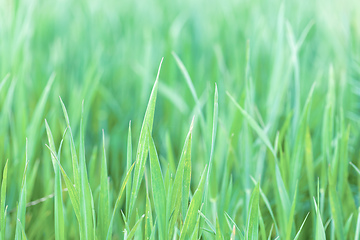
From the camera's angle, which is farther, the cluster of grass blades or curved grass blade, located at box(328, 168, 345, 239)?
curved grass blade, located at box(328, 168, 345, 239)

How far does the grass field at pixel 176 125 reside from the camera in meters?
0.50

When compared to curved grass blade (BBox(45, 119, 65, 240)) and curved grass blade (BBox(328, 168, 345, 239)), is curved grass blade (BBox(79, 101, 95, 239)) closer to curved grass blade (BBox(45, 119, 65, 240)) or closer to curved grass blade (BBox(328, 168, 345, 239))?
curved grass blade (BBox(45, 119, 65, 240))

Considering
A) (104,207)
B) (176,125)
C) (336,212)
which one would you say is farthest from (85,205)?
(176,125)

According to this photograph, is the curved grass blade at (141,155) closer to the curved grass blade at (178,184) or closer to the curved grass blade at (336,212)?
the curved grass blade at (178,184)

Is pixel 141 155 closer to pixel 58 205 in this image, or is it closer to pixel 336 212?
pixel 58 205

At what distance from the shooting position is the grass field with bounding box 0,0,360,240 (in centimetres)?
50

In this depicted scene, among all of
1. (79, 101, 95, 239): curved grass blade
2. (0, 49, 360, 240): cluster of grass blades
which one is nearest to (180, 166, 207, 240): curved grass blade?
(0, 49, 360, 240): cluster of grass blades

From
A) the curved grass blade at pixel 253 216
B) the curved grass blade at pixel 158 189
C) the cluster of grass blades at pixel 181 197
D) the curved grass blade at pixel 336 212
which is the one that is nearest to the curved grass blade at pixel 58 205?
the cluster of grass blades at pixel 181 197

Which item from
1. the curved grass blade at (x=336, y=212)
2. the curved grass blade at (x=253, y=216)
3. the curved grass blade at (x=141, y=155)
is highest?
the curved grass blade at (x=141, y=155)

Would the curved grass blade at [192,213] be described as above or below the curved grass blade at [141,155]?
below

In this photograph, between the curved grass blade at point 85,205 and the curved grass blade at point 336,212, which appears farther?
the curved grass blade at point 336,212

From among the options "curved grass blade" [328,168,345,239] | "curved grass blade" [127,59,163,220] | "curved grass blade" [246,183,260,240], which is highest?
"curved grass blade" [127,59,163,220]

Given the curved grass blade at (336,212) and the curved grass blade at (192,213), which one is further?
the curved grass blade at (336,212)

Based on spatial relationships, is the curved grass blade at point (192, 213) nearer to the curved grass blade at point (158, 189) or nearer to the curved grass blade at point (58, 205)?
the curved grass blade at point (158, 189)
